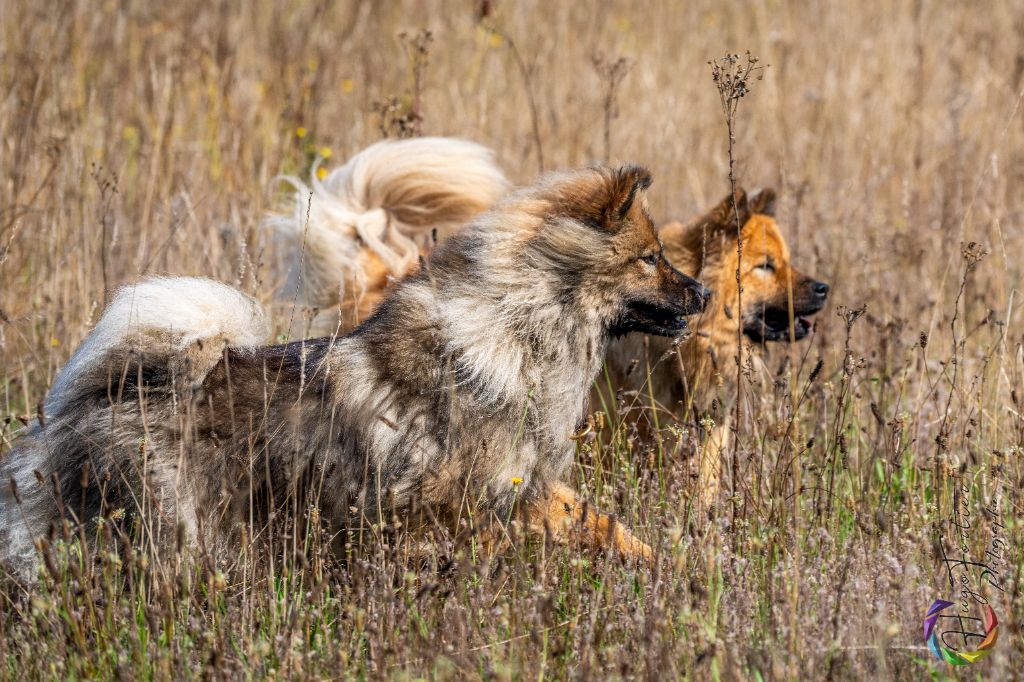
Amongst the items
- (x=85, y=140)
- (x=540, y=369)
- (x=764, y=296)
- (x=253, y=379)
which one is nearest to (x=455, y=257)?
(x=540, y=369)

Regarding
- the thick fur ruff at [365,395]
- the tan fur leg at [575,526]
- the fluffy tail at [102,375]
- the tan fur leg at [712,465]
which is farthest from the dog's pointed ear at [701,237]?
the fluffy tail at [102,375]

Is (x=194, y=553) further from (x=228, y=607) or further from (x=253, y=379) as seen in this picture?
(x=253, y=379)

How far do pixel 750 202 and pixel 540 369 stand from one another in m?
1.88

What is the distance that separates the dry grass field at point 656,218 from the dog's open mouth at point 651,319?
0.42 meters

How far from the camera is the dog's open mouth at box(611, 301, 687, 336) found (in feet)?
10.9

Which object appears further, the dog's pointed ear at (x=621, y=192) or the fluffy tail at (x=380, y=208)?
the fluffy tail at (x=380, y=208)

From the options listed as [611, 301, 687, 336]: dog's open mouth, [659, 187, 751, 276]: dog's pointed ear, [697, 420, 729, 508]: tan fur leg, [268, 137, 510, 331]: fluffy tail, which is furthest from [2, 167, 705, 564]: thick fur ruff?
[268, 137, 510, 331]: fluffy tail

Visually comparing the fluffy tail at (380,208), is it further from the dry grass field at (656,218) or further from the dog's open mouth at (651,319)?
the dog's open mouth at (651,319)

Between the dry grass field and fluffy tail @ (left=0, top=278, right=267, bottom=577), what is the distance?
6.6 inches

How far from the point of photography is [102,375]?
299 centimetres

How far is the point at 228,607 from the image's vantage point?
2553 millimetres

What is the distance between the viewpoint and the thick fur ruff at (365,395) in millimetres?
2936

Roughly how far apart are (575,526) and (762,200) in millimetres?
2324

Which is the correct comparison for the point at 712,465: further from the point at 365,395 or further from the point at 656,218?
the point at 656,218
